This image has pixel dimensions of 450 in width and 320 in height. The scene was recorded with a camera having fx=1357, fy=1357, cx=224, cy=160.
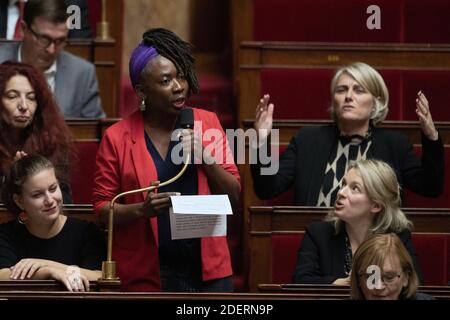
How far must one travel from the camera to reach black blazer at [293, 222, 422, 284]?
1296 millimetres

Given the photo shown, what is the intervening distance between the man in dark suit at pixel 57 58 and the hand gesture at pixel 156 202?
444 mm

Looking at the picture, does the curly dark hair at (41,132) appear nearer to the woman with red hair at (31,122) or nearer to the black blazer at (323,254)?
the woman with red hair at (31,122)

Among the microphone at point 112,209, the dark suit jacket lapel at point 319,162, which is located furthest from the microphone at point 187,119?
the dark suit jacket lapel at point 319,162

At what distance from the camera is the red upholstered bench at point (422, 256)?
4.63ft

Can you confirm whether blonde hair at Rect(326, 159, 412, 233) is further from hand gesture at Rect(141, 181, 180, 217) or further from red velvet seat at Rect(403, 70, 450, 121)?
red velvet seat at Rect(403, 70, 450, 121)

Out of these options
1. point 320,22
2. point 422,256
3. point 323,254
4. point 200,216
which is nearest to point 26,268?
point 200,216

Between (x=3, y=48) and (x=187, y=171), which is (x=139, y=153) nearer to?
(x=187, y=171)

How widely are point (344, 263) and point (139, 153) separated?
23 cm

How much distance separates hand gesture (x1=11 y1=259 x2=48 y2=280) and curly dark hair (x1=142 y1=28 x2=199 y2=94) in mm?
214

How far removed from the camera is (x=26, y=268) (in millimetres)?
1198

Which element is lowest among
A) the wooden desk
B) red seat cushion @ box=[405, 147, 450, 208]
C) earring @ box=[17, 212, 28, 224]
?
the wooden desk

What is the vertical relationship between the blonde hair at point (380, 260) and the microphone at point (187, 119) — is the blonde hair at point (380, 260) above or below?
below

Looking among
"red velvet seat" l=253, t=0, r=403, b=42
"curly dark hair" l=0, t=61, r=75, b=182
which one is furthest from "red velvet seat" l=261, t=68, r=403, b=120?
"curly dark hair" l=0, t=61, r=75, b=182

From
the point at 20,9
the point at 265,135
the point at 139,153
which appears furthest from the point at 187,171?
the point at 20,9
